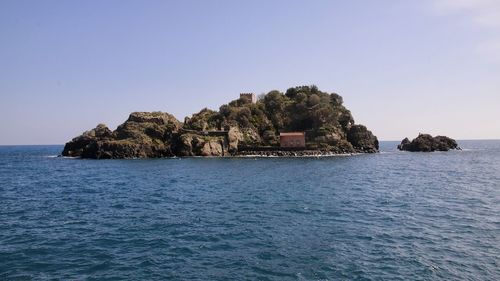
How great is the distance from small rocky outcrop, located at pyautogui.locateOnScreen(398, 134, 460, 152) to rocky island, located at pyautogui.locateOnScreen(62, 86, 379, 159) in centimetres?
1997

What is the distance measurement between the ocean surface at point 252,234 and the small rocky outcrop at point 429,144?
114 meters

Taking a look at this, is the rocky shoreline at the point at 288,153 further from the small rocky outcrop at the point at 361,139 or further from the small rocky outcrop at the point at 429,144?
the small rocky outcrop at the point at 429,144

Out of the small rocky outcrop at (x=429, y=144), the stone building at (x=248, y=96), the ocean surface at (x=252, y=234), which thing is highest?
the stone building at (x=248, y=96)

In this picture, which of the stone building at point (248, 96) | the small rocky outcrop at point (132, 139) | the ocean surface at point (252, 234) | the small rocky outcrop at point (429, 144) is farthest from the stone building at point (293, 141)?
the ocean surface at point (252, 234)

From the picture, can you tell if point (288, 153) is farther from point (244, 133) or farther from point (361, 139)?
point (361, 139)

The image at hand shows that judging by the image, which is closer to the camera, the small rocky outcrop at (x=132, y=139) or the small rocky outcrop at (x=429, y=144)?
the small rocky outcrop at (x=132, y=139)

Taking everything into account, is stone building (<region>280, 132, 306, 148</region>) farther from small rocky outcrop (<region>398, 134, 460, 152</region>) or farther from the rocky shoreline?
small rocky outcrop (<region>398, 134, 460, 152</region>)

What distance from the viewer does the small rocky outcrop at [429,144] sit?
155875 mm

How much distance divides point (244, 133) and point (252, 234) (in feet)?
377

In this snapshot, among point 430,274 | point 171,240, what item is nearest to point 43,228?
point 171,240

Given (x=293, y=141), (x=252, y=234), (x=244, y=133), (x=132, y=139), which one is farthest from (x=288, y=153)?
(x=252, y=234)

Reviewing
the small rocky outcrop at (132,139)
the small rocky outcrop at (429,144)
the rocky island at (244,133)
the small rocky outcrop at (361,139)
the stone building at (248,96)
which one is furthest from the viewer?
the stone building at (248,96)

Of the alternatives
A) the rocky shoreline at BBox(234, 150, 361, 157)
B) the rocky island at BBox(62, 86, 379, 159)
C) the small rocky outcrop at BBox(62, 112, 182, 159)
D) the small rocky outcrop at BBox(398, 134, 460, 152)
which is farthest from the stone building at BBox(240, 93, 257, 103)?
the small rocky outcrop at BBox(398, 134, 460, 152)

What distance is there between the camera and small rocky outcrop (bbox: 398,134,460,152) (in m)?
156
